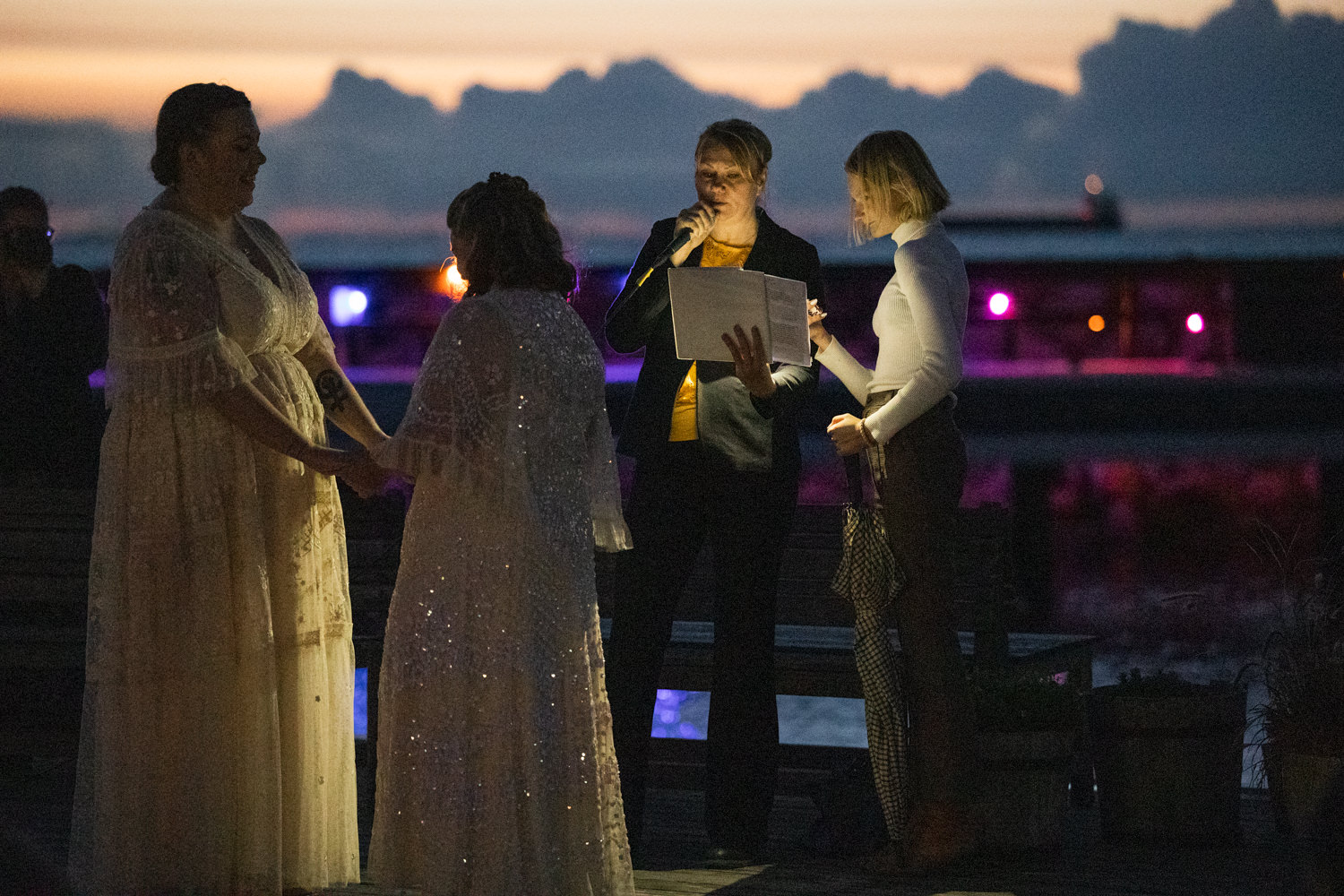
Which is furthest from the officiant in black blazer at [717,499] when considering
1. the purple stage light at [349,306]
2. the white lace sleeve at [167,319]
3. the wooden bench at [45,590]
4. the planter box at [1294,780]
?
the purple stage light at [349,306]

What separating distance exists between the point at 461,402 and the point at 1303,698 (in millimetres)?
2546

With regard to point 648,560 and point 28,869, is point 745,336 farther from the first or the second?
point 28,869

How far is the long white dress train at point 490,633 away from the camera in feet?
10.3

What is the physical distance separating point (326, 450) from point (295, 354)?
0.41 metres

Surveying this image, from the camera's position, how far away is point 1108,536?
1652 centimetres

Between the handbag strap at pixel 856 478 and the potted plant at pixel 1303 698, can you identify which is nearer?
the handbag strap at pixel 856 478

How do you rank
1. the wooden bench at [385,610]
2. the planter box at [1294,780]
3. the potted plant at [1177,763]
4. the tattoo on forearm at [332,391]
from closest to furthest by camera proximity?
the tattoo on forearm at [332,391] < the planter box at [1294,780] < the potted plant at [1177,763] < the wooden bench at [385,610]

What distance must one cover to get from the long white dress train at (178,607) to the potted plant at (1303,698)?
2652mm

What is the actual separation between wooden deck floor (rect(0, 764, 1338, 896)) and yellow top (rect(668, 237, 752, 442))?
3.62 ft

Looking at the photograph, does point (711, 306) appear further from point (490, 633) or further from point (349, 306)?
point (349, 306)

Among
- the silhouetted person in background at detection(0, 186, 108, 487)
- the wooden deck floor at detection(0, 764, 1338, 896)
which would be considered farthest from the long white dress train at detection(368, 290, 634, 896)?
the silhouetted person in background at detection(0, 186, 108, 487)

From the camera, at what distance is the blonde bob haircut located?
3.90 m

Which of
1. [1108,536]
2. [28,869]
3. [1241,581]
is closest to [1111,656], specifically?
[1241,581]

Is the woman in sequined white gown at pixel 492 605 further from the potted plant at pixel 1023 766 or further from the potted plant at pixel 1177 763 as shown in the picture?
the potted plant at pixel 1177 763
